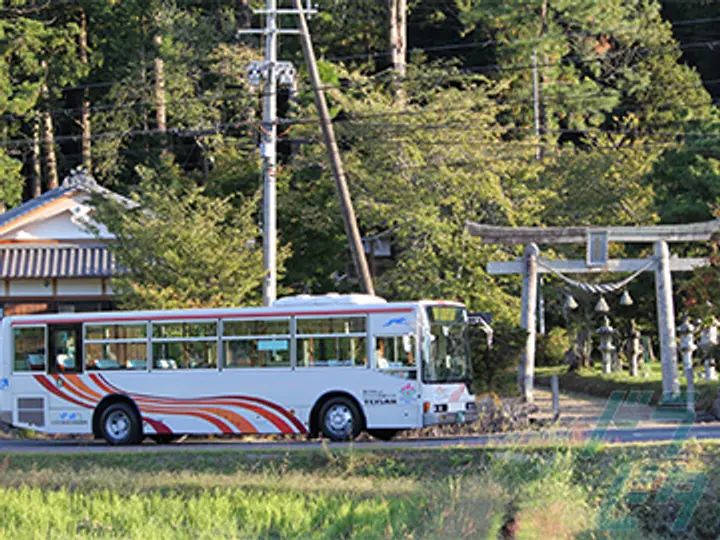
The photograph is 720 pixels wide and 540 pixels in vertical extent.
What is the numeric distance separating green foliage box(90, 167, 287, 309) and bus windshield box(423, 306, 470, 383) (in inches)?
374

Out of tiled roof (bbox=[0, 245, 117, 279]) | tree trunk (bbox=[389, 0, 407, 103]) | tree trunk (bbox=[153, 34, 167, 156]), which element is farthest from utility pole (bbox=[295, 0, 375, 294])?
tree trunk (bbox=[153, 34, 167, 156])

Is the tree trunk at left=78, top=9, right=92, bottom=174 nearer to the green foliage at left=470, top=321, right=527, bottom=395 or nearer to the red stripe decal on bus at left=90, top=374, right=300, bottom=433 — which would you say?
the green foliage at left=470, top=321, right=527, bottom=395

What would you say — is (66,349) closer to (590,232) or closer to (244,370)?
(244,370)

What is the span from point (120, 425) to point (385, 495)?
8.76 m

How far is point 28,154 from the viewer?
55000 mm

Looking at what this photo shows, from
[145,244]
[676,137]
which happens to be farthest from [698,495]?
[676,137]

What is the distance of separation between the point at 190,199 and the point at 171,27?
17.7 m

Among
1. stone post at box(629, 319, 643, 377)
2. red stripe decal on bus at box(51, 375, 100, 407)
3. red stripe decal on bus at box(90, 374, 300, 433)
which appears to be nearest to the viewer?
red stripe decal on bus at box(90, 374, 300, 433)

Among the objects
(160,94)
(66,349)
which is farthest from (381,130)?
(66,349)

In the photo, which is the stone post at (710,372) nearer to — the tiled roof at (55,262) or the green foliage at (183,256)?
the green foliage at (183,256)

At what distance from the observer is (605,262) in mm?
27797

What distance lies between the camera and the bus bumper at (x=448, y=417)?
69.6 feet

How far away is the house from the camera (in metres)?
42.1

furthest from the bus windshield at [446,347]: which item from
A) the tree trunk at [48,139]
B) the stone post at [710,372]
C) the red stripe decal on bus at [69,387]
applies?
the tree trunk at [48,139]
